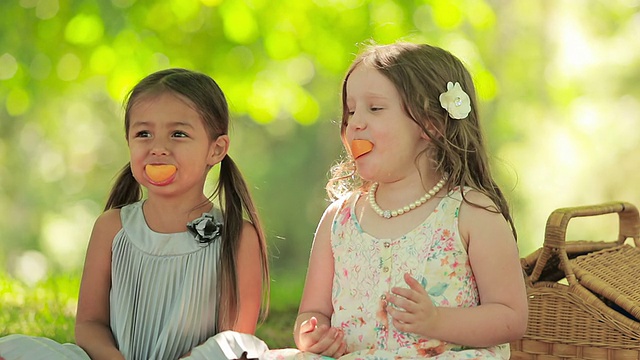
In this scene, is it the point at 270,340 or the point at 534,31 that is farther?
the point at 534,31

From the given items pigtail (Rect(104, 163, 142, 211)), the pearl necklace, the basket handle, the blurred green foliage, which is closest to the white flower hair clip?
the pearl necklace

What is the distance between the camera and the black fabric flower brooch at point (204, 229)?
2.17m

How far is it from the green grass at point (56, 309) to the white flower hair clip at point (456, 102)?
7.19 ft

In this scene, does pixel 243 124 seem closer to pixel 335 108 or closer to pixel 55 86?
pixel 335 108

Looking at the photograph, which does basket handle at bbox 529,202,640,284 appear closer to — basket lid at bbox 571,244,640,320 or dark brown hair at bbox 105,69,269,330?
basket lid at bbox 571,244,640,320

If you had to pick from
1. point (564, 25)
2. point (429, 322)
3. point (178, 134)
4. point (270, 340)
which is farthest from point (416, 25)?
point (429, 322)

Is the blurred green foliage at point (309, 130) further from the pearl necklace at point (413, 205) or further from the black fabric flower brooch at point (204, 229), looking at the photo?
the pearl necklace at point (413, 205)

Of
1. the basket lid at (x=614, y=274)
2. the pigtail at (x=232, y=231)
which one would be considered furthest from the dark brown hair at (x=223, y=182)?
the basket lid at (x=614, y=274)

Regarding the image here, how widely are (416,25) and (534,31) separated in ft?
2.84

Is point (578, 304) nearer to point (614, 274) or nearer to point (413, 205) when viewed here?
point (614, 274)

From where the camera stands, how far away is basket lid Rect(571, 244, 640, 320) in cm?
239

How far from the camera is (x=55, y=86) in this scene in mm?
4559

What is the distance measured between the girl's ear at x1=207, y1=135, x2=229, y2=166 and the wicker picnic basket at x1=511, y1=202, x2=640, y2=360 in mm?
954

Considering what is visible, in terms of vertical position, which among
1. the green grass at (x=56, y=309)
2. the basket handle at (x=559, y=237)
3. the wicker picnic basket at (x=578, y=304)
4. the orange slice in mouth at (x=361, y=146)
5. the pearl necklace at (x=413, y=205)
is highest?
the orange slice in mouth at (x=361, y=146)
